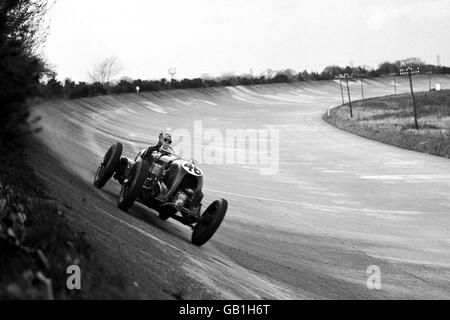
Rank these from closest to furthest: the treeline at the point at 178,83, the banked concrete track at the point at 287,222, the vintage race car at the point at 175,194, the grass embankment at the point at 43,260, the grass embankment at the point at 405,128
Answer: the grass embankment at the point at 43,260, the banked concrete track at the point at 287,222, the vintage race car at the point at 175,194, the grass embankment at the point at 405,128, the treeline at the point at 178,83

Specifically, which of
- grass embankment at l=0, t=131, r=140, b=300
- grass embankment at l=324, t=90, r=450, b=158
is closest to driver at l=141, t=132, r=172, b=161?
grass embankment at l=0, t=131, r=140, b=300

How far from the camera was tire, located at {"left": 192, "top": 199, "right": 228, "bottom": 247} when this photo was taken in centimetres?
1086

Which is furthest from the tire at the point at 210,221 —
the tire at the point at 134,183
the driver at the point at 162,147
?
the driver at the point at 162,147

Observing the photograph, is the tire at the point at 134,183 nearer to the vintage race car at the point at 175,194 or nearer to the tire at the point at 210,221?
the vintage race car at the point at 175,194

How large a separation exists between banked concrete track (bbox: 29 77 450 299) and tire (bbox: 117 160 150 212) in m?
0.34

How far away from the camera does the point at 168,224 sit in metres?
13.4

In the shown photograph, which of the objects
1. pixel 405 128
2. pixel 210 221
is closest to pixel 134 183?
pixel 210 221

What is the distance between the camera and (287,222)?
18.7 metres

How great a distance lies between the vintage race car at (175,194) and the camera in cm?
1085

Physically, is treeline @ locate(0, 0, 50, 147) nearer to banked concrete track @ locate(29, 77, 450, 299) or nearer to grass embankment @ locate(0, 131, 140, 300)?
banked concrete track @ locate(29, 77, 450, 299)

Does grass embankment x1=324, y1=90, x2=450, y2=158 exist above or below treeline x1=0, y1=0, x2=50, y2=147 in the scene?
below

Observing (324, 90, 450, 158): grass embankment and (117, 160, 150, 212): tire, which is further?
(324, 90, 450, 158): grass embankment
